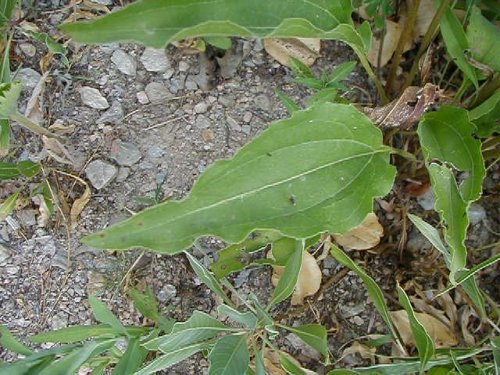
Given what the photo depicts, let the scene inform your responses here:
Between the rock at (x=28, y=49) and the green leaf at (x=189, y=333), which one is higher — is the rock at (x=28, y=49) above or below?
above

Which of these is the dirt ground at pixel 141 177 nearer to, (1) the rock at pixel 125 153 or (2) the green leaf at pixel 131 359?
(1) the rock at pixel 125 153

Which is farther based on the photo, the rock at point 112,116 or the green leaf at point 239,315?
the rock at point 112,116

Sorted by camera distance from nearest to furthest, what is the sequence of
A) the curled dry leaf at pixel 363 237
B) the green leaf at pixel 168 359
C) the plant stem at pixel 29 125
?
the green leaf at pixel 168 359 < the plant stem at pixel 29 125 < the curled dry leaf at pixel 363 237

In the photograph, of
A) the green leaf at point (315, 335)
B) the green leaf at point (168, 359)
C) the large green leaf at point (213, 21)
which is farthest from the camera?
the green leaf at point (315, 335)

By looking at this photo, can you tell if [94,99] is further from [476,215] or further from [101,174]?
[476,215]

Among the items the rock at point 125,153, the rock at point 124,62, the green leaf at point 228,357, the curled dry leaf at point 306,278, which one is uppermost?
the rock at point 124,62

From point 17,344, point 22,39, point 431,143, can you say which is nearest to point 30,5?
point 22,39

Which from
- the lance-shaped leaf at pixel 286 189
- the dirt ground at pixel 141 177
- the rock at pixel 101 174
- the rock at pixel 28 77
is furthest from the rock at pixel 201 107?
the lance-shaped leaf at pixel 286 189
